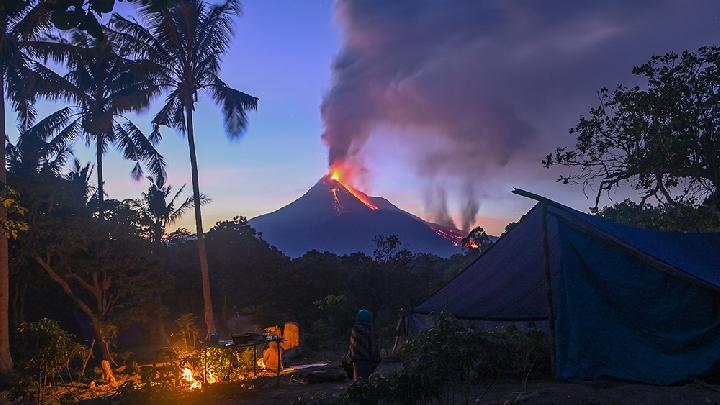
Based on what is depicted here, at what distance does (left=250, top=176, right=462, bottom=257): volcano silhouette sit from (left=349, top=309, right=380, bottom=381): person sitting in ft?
326

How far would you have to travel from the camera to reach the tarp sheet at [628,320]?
7.46 meters

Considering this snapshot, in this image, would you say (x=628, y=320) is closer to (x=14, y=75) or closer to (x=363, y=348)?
(x=363, y=348)

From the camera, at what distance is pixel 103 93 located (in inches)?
840

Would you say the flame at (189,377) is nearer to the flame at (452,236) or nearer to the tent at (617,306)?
the tent at (617,306)

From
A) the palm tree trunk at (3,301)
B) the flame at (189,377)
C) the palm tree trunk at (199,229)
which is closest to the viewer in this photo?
the flame at (189,377)

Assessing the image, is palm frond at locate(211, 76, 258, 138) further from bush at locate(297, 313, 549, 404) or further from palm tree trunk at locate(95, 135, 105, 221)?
bush at locate(297, 313, 549, 404)

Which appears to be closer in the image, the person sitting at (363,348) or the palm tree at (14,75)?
the person sitting at (363,348)

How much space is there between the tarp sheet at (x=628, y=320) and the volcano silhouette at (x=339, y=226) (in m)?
99.4

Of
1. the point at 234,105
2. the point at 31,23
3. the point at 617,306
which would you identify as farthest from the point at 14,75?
the point at 617,306

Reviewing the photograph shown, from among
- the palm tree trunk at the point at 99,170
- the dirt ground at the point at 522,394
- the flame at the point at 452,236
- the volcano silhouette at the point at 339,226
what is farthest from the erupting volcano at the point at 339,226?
the dirt ground at the point at 522,394

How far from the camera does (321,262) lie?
2355cm

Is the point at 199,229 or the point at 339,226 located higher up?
the point at 339,226

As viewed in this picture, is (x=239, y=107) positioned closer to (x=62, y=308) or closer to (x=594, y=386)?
(x=62, y=308)

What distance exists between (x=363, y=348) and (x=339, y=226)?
109613 millimetres
